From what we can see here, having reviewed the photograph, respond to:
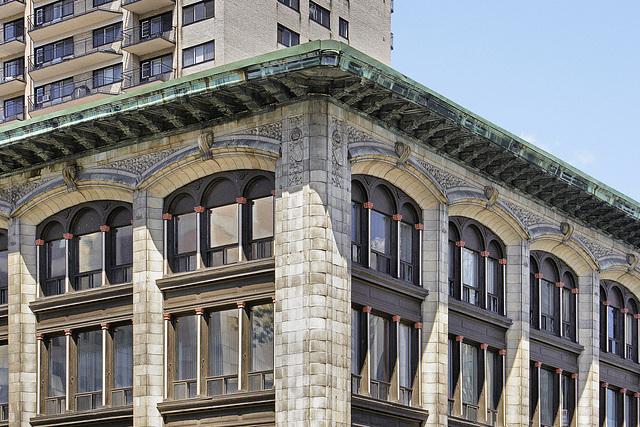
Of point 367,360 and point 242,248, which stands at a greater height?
point 242,248

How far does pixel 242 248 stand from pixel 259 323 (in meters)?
2.22

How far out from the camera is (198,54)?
65.6m

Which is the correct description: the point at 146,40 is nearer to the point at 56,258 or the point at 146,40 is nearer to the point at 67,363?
the point at 56,258

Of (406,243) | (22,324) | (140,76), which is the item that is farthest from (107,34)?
(406,243)

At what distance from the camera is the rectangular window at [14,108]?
251 feet

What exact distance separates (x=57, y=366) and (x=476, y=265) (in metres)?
13.7

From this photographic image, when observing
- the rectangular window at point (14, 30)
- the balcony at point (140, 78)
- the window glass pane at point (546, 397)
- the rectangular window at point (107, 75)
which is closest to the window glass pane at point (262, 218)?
the window glass pane at point (546, 397)

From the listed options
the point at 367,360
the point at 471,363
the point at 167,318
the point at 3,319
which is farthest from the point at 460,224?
the point at 3,319

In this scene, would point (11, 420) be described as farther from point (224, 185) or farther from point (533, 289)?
point (533, 289)

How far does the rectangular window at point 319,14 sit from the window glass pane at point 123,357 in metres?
36.2

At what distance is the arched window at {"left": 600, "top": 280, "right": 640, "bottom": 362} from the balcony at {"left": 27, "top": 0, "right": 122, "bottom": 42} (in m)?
35.0

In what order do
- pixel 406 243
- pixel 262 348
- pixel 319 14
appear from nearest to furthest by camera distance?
pixel 262 348
pixel 406 243
pixel 319 14

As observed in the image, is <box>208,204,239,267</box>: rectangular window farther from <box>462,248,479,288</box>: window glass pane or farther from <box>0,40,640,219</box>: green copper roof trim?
<box>462,248,479,288</box>: window glass pane

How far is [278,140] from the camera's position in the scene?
3322 cm
